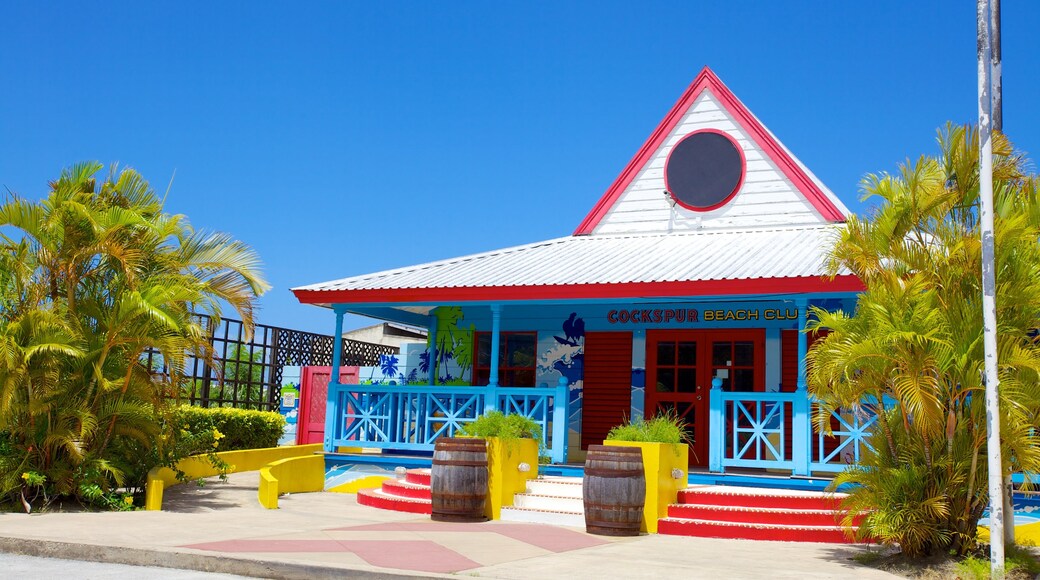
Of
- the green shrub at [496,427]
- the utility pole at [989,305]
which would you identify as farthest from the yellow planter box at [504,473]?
the utility pole at [989,305]

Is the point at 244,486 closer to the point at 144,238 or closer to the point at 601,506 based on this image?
the point at 144,238

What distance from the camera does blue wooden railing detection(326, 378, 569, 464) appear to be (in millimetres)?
13984

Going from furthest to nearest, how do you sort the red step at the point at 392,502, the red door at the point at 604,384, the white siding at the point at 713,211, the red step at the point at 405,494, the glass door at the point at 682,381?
the white siding at the point at 713,211, the red door at the point at 604,384, the glass door at the point at 682,381, the red step at the point at 405,494, the red step at the point at 392,502

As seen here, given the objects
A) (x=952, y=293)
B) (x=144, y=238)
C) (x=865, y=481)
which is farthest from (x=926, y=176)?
(x=144, y=238)

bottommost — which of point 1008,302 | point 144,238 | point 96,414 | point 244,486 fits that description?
point 244,486

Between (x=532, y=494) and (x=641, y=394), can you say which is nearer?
(x=532, y=494)

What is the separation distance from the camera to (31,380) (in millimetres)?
10852

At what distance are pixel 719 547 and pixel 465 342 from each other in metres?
8.35

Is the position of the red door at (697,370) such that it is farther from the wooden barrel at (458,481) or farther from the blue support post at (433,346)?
the wooden barrel at (458,481)

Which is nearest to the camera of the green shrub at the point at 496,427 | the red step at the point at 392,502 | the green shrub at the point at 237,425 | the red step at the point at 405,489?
the green shrub at the point at 496,427

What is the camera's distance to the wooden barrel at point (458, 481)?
1120cm

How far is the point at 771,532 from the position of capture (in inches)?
412

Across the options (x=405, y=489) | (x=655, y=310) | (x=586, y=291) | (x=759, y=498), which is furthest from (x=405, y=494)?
(x=655, y=310)

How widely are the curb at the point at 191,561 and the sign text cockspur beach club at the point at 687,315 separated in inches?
349
